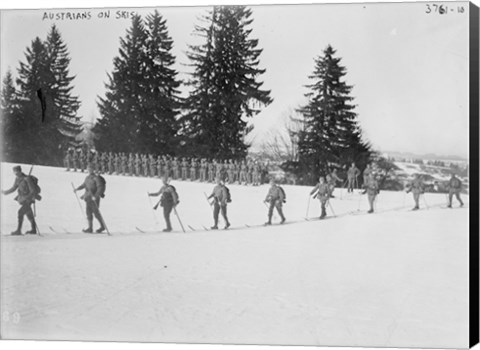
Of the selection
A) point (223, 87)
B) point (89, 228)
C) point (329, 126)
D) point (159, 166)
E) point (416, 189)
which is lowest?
point (89, 228)

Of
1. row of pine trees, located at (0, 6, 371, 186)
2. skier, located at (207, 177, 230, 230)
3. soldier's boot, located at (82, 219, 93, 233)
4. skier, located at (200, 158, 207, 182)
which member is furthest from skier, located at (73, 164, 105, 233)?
skier, located at (207, 177, 230, 230)

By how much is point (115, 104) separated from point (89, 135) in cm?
44

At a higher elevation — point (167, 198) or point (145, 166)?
point (145, 166)

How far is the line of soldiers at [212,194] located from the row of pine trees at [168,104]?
210 mm

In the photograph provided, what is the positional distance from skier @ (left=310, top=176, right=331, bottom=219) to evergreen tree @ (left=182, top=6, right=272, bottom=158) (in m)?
0.85

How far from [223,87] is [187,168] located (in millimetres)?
952

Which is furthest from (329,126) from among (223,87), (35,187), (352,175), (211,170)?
(35,187)

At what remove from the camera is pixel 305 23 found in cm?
595

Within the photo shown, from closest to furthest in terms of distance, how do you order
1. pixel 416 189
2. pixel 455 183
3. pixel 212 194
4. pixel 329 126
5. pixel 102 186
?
pixel 455 183 → pixel 416 189 → pixel 329 126 → pixel 212 194 → pixel 102 186

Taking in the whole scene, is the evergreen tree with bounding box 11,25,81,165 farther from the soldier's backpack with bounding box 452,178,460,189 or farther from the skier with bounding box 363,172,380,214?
the soldier's backpack with bounding box 452,178,460,189

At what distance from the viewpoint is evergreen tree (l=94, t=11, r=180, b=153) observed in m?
6.17

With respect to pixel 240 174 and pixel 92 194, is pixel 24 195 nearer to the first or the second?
pixel 92 194

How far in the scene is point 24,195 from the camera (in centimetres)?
629

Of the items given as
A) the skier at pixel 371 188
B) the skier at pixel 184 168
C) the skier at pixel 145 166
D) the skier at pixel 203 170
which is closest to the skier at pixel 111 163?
the skier at pixel 145 166
